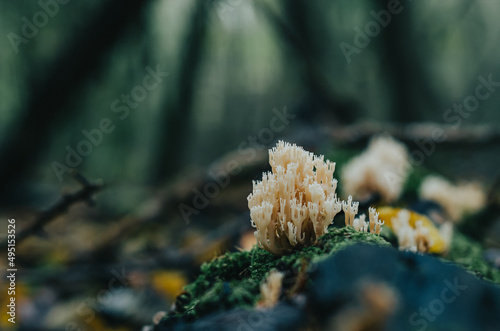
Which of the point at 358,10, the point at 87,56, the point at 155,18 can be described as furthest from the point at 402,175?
the point at 358,10

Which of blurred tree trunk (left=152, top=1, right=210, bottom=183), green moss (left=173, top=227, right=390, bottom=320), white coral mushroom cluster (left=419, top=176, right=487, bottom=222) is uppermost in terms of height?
blurred tree trunk (left=152, top=1, right=210, bottom=183)

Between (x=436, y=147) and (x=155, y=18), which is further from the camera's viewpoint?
(x=155, y=18)

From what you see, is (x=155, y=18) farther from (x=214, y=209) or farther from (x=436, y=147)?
(x=436, y=147)

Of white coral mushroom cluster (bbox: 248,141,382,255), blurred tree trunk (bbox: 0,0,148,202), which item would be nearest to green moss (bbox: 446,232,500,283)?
white coral mushroom cluster (bbox: 248,141,382,255)

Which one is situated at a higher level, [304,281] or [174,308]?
[174,308]

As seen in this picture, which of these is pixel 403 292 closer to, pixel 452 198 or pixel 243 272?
pixel 243 272

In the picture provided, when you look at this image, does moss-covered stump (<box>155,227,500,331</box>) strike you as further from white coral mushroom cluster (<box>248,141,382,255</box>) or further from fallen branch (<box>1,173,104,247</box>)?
fallen branch (<box>1,173,104,247</box>)

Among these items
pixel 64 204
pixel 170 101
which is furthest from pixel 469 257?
pixel 170 101
